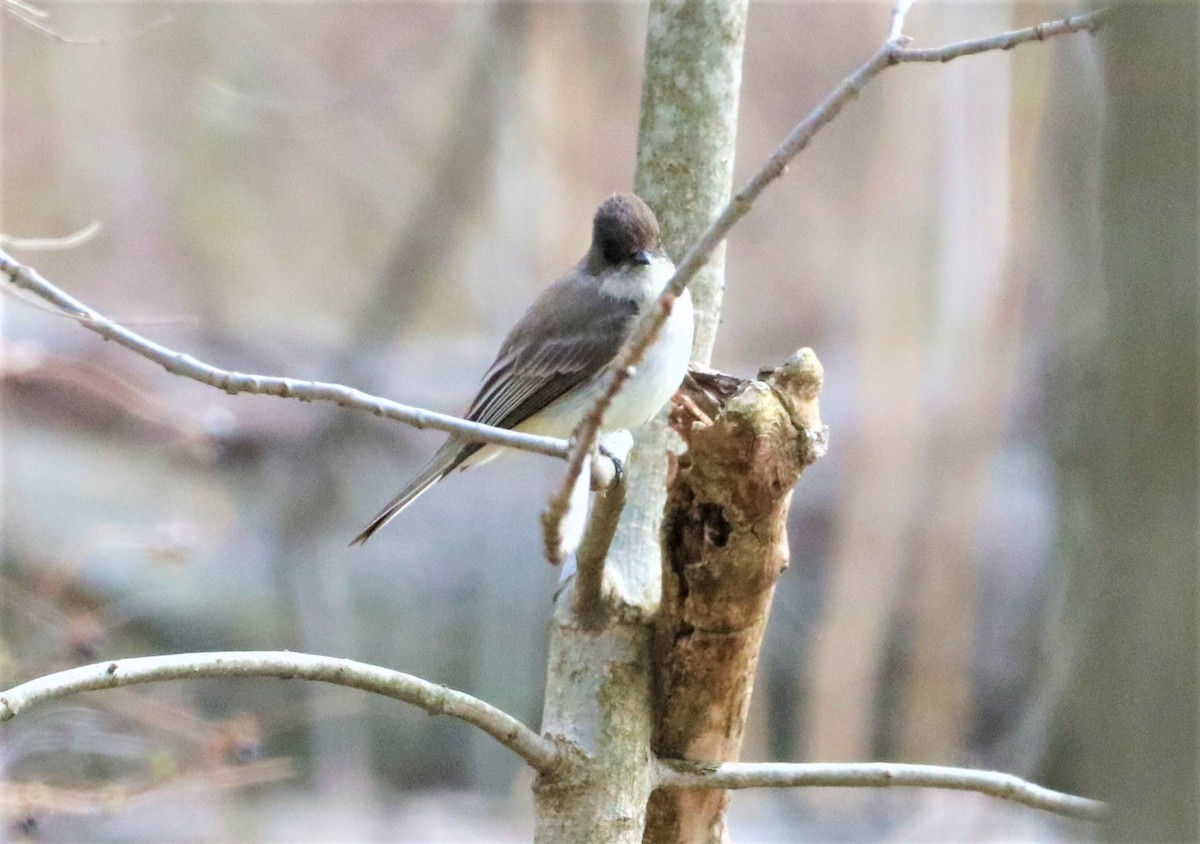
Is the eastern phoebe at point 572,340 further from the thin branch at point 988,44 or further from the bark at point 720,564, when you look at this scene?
the thin branch at point 988,44

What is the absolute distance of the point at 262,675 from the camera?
1.85 m

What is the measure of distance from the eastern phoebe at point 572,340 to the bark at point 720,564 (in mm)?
598

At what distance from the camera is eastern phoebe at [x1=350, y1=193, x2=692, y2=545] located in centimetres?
306

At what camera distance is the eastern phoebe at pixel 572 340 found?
306cm

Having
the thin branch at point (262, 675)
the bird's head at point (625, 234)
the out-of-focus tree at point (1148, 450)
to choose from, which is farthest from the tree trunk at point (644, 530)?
the out-of-focus tree at point (1148, 450)

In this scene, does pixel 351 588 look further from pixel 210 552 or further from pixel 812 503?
pixel 812 503

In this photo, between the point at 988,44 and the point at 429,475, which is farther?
the point at 429,475

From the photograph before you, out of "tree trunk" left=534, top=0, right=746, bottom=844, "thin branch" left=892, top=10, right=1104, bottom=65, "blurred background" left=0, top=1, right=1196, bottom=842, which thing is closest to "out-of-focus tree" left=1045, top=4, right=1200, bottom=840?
"thin branch" left=892, top=10, right=1104, bottom=65

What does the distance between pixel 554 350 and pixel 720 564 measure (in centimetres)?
113

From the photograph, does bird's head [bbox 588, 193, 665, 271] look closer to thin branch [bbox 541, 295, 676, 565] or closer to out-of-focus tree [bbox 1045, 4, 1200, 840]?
thin branch [bbox 541, 295, 676, 565]

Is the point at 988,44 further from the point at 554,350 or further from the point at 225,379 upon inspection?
the point at 554,350

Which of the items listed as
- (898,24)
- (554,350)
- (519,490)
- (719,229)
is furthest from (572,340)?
(519,490)

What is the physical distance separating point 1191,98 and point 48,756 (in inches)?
201

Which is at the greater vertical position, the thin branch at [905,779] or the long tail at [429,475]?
the long tail at [429,475]
